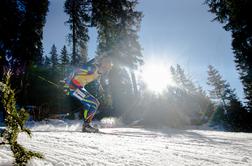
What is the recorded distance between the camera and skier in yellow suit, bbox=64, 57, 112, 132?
21.5ft

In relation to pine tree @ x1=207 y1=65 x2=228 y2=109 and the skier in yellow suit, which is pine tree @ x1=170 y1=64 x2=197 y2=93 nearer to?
pine tree @ x1=207 y1=65 x2=228 y2=109

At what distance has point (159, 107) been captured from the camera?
590 inches

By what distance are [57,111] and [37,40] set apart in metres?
6.46

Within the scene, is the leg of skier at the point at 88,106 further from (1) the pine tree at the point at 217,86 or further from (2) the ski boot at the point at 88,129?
(1) the pine tree at the point at 217,86

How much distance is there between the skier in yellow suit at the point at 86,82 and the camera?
6.55 m

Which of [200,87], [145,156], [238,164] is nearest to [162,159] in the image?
[145,156]

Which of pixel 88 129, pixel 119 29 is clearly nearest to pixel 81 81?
pixel 88 129

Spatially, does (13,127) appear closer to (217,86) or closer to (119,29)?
(119,29)

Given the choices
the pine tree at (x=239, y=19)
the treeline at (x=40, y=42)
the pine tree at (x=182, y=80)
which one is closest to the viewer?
the pine tree at (x=239, y=19)

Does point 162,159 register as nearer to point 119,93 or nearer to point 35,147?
point 35,147

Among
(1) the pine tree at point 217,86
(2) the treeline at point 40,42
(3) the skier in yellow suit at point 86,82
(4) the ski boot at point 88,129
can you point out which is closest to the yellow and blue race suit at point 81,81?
(3) the skier in yellow suit at point 86,82

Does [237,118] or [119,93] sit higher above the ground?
[119,93]

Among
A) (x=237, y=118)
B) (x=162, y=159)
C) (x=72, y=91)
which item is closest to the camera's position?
(x=162, y=159)

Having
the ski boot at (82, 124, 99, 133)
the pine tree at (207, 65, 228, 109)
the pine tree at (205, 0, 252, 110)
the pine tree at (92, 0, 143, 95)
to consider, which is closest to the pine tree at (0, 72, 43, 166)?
the ski boot at (82, 124, 99, 133)
